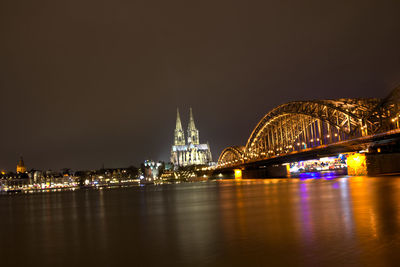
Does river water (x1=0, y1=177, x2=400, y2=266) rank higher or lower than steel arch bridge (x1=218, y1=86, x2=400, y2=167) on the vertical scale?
lower

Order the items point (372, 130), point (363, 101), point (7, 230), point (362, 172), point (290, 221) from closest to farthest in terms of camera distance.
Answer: point (290, 221) < point (7, 230) < point (362, 172) < point (372, 130) < point (363, 101)

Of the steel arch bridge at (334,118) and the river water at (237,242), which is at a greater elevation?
the steel arch bridge at (334,118)

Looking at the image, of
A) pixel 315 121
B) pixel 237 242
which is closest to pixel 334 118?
pixel 315 121

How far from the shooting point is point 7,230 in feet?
99.2

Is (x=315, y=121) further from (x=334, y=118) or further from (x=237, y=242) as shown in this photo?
(x=237, y=242)

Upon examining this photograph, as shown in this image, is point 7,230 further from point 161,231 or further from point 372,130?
point 372,130

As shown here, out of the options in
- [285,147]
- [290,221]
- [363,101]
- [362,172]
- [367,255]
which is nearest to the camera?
[367,255]

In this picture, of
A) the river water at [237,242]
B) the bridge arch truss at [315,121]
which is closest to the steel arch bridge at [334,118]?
the bridge arch truss at [315,121]

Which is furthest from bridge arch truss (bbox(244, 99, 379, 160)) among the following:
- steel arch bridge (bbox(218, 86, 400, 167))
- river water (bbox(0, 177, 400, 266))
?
river water (bbox(0, 177, 400, 266))

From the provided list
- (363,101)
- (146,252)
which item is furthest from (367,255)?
(363,101)

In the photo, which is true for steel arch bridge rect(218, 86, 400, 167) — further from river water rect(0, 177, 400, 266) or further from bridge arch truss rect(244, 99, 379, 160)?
river water rect(0, 177, 400, 266)

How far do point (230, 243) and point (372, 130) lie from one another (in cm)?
6508

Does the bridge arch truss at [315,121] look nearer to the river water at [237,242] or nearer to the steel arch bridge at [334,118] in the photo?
the steel arch bridge at [334,118]

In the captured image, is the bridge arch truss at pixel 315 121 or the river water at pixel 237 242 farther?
the bridge arch truss at pixel 315 121
